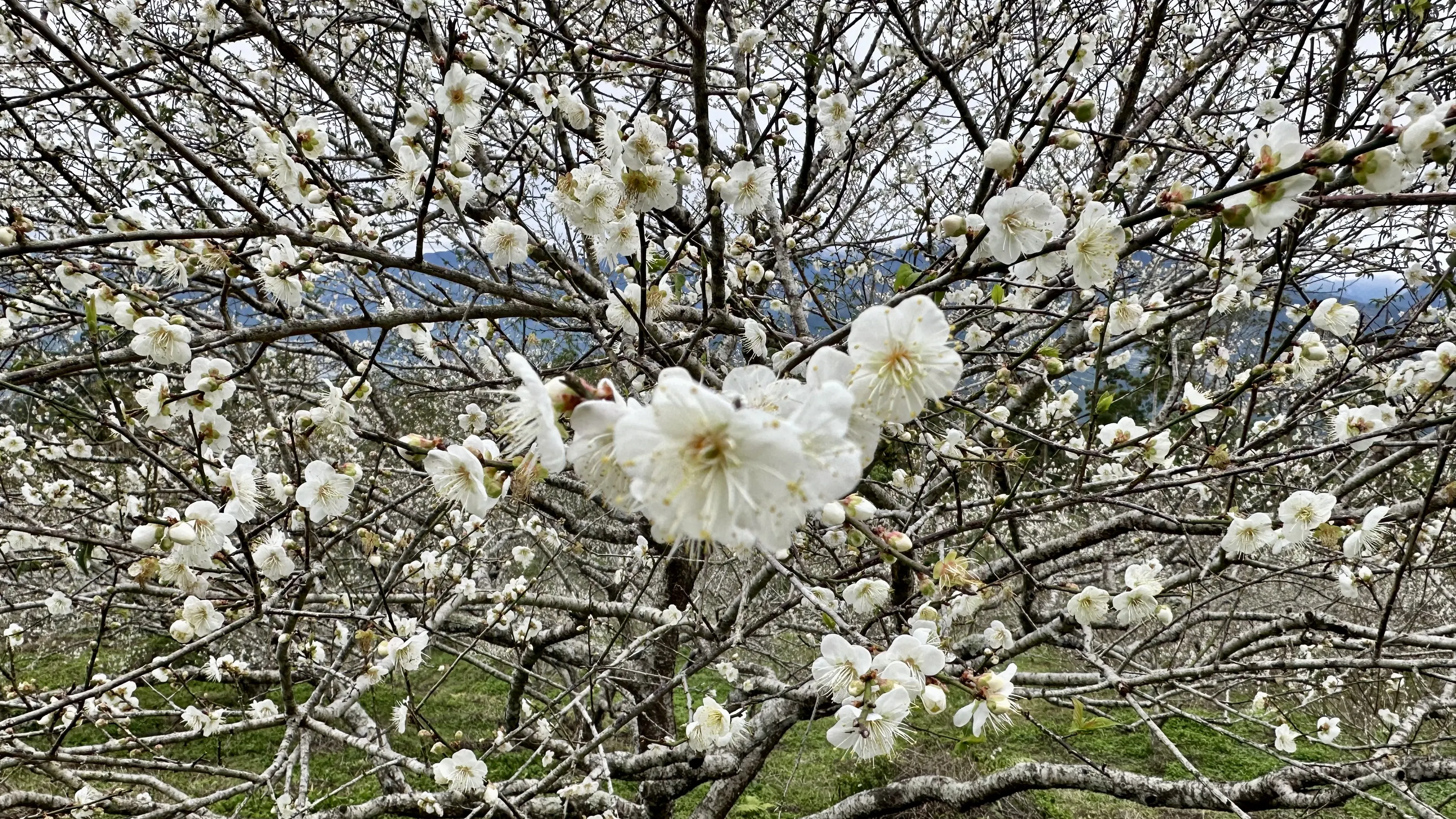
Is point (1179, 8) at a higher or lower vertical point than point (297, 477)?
higher

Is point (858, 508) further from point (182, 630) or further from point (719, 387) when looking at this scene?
point (182, 630)

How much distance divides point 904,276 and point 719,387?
580 millimetres

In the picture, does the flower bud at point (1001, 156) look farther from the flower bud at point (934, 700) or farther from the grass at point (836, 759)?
the grass at point (836, 759)

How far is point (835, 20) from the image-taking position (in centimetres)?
384

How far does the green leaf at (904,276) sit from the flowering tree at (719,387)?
1 centimetres

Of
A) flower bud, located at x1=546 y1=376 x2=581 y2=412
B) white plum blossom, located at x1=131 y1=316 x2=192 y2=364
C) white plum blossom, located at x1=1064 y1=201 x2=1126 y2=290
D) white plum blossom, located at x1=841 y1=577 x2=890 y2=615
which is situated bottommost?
flower bud, located at x1=546 y1=376 x2=581 y2=412

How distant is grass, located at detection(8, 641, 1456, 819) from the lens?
404 centimetres

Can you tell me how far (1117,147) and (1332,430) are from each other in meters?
1.39

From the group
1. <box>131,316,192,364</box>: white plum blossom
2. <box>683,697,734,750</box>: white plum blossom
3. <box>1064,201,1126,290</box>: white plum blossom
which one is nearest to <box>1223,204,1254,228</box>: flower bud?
<box>1064,201,1126,290</box>: white plum blossom

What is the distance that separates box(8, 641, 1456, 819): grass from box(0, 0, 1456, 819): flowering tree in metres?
0.09

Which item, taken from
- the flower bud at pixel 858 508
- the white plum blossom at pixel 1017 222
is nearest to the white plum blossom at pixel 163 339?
the flower bud at pixel 858 508

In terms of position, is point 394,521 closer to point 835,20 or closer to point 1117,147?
point 835,20

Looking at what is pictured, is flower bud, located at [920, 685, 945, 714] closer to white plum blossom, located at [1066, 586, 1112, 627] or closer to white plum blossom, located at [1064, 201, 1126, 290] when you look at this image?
white plum blossom, located at [1064, 201, 1126, 290]

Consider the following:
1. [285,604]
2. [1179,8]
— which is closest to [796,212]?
[1179,8]
